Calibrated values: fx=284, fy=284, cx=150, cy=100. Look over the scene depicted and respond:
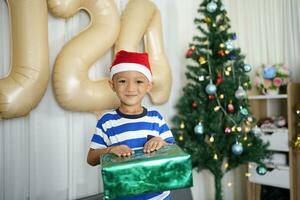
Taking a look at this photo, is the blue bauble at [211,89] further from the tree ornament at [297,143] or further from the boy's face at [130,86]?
the boy's face at [130,86]

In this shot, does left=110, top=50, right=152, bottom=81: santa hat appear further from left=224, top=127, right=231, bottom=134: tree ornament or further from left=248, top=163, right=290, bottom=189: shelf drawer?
left=248, top=163, right=290, bottom=189: shelf drawer

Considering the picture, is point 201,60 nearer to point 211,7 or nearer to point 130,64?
point 211,7

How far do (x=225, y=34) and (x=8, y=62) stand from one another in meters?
1.55

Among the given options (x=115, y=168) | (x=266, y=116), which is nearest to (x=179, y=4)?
(x=266, y=116)

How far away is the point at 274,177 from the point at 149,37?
61.6 inches

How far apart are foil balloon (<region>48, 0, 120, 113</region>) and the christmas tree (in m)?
0.71

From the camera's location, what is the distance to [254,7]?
300cm

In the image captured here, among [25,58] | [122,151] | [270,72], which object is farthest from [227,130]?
[25,58]

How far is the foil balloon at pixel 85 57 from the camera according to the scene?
1657mm

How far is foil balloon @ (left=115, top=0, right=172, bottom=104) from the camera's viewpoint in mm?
1923

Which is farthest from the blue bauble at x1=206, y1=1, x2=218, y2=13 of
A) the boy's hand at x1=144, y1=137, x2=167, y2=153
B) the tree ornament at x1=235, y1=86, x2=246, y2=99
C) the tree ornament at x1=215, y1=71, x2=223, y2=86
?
the boy's hand at x1=144, y1=137, x2=167, y2=153

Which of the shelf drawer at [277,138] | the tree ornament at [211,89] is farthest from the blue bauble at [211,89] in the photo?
the shelf drawer at [277,138]

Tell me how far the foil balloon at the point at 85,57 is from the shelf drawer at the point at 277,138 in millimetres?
1429

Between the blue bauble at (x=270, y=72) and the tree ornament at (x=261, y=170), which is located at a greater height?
the blue bauble at (x=270, y=72)
